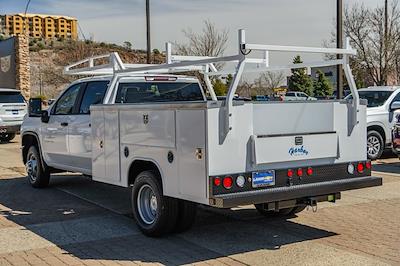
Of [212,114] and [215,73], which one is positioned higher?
[215,73]

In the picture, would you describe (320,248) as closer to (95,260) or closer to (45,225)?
(95,260)

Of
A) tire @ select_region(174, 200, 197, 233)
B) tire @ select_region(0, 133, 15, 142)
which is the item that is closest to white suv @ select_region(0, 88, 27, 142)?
tire @ select_region(0, 133, 15, 142)

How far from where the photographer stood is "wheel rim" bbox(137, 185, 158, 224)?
22.7 feet

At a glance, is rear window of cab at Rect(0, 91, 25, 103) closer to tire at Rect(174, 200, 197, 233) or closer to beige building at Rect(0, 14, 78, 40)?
tire at Rect(174, 200, 197, 233)

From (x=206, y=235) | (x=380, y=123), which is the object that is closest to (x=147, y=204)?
(x=206, y=235)

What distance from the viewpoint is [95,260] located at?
5.98 m

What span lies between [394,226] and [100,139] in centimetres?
401

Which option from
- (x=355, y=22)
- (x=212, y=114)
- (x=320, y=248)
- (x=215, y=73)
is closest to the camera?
(x=212, y=114)

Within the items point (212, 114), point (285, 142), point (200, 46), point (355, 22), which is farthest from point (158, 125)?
point (355, 22)

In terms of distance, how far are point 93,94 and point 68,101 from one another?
86cm

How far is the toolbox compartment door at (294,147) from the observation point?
6129 mm

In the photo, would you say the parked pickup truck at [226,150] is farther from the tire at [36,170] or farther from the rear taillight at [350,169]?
the tire at [36,170]

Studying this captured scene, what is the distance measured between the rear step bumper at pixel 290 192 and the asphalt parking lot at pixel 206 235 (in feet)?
1.98

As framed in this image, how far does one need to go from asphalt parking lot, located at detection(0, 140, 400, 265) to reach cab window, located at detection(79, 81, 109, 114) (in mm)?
1535
